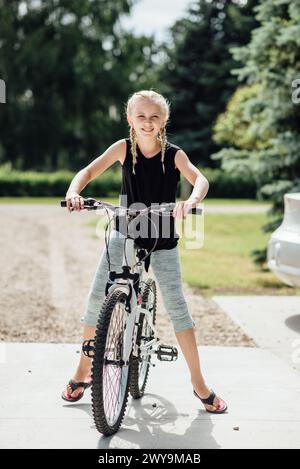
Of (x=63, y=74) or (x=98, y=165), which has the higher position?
(x=63, y=74)

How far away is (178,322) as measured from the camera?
422cm

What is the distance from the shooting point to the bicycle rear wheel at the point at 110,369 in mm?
3639

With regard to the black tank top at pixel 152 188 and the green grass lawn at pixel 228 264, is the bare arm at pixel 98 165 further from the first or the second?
the green grass lawn at pixel 228 264

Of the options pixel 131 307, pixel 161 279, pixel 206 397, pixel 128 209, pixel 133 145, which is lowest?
pixel 206 397

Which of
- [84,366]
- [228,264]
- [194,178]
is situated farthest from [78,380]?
[228,264]

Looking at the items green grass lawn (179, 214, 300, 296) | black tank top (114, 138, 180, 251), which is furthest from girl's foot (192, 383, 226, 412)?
green grass lawn (179, 214, 300, 296)

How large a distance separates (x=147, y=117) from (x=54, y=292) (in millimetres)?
5388

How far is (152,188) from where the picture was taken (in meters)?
4.07

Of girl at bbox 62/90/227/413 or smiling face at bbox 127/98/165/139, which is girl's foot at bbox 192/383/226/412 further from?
smiling face at bbox 127/98/165/139

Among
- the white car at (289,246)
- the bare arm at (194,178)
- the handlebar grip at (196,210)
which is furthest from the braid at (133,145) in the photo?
the white car at (289,246)

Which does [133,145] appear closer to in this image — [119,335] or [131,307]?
[131,307]

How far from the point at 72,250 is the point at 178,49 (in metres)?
30.0

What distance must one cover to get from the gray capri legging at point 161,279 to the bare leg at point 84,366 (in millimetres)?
46

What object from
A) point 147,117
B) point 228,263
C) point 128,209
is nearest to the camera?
point 128,209
